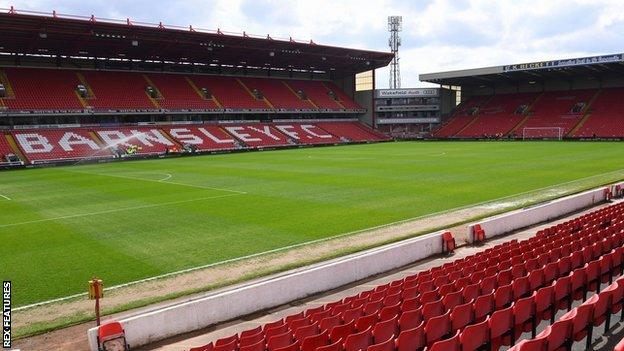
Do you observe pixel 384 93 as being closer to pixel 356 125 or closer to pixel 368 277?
pixel 356 125

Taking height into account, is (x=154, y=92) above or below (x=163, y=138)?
above

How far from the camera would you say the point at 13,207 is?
23562 millimetres

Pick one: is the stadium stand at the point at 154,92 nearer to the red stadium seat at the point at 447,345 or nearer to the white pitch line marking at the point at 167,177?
the white pitch line marking at the point at 167,177

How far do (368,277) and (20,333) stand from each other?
7.58 meters

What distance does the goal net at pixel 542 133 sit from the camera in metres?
64.3

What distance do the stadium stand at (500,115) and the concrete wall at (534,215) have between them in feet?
172

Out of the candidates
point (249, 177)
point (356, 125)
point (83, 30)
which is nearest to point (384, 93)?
point (356, 125)

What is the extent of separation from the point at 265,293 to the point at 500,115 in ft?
237

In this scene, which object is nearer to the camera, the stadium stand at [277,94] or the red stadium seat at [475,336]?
the red stadium seat at [475,336]

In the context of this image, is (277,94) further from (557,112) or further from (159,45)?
(557,112)

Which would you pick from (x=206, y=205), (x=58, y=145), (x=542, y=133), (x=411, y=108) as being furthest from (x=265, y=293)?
(x=411, y=108)

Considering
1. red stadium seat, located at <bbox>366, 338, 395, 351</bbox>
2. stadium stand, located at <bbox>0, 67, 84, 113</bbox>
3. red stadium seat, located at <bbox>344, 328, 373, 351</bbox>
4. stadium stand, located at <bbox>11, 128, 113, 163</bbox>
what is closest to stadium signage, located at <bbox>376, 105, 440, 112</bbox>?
stadium stand, located at <bbox>11, 128, 113, 163</bbox>

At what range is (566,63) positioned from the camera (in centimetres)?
6119

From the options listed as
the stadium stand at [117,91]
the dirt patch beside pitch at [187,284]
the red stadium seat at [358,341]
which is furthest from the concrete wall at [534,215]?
the stadium stand at [117,91]
